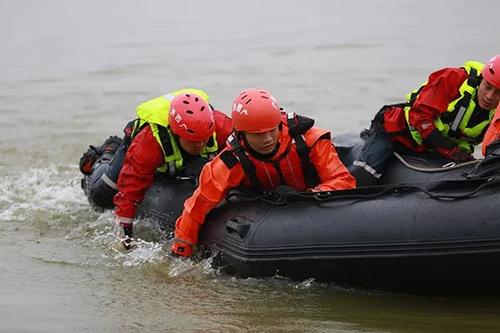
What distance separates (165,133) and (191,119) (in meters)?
0.39

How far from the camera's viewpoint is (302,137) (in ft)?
18.7

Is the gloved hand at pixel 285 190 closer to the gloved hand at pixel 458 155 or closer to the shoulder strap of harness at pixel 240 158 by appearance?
the shoulder strap of harness at pixel 240 158

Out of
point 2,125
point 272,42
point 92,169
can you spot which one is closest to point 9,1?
point 272,42

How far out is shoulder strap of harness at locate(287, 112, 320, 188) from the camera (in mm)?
5684

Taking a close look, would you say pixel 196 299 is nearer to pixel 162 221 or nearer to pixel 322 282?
pixel 322 282

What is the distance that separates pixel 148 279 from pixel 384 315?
5.50 feet

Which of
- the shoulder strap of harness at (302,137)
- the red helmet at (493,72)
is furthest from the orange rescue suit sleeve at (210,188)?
the red helmet at (493,72)

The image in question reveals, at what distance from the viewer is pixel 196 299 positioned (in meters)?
5.56

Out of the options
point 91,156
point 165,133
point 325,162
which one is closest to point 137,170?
point 165,133

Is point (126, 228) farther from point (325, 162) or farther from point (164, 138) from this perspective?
point (325, 162)

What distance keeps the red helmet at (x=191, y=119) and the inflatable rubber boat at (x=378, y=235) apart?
1.77 ft

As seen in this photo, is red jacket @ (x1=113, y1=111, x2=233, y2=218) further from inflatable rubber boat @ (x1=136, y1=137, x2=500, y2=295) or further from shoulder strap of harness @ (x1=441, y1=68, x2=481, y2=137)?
shoulder strap of harness @ (x1=441, y1=68, x2=481, y2=137)

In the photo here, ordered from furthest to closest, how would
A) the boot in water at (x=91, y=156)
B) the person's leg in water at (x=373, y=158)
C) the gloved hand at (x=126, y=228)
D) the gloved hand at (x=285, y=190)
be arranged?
the boot in water at (x=91, y=156), the gloved hand at (x=126, y=228), the person's leg in water at (x=373, y=158), the gloved hand at (x=285, y=190)

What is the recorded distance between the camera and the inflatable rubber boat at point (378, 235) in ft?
16.0
